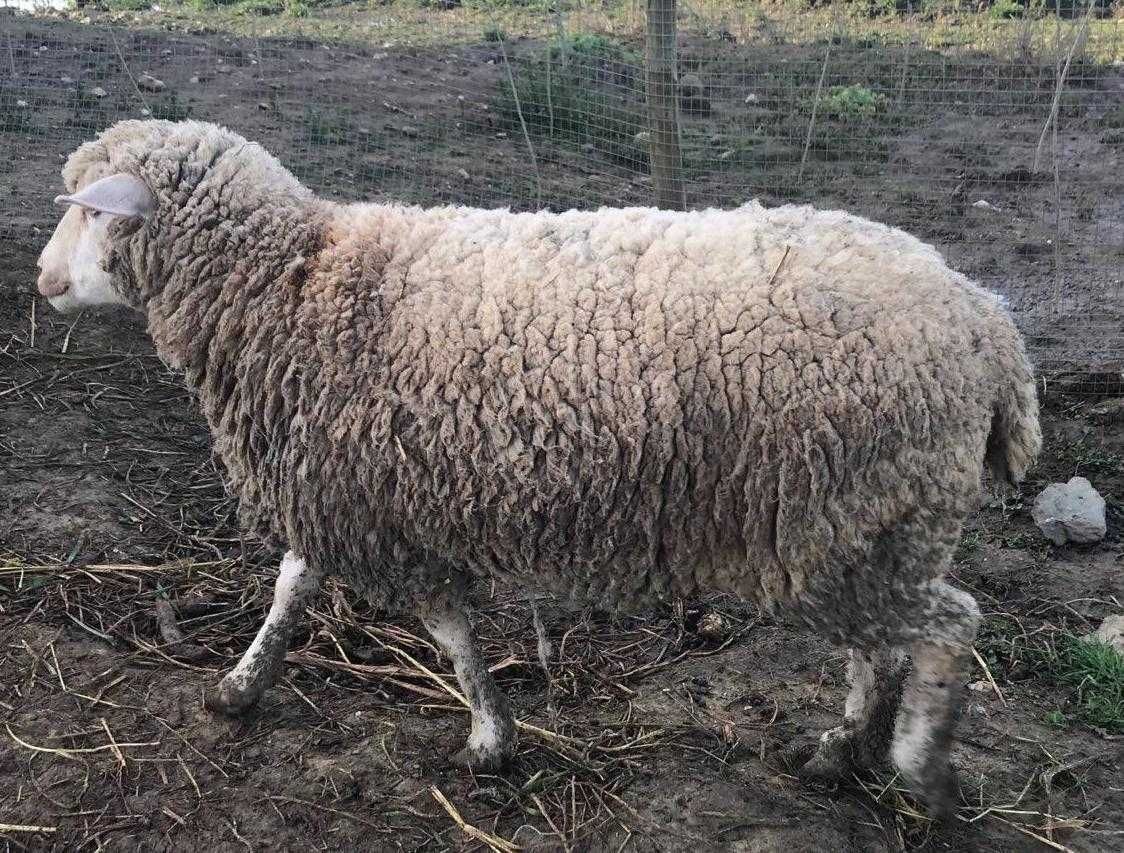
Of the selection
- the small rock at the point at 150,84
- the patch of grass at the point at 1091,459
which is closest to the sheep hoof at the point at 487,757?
the patch of grass at the point at 1091,459

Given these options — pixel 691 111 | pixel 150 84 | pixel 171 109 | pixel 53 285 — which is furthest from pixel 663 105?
pixel 150 84

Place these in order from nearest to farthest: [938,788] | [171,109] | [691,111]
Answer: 1. [938,788]
2. [171,109]
3. [691,111]

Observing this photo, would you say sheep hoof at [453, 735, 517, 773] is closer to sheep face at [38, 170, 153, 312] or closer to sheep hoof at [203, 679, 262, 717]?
sheep hoof at [203, 679, 262, 717]

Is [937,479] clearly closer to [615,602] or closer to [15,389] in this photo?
[615,602]

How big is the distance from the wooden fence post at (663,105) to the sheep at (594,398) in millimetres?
2963

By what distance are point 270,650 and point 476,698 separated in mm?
719

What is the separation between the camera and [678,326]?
258 centimetres

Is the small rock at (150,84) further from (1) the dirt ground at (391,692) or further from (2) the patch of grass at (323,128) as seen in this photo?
(1) the dirt ground at (391,692)

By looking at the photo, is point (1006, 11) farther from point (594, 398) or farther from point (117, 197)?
point (117, 197)

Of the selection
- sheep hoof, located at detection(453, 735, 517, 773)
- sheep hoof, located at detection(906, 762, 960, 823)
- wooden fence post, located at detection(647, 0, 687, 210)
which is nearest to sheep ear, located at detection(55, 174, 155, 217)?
sheep hoof, located at detection(453, 735, 517, 773)

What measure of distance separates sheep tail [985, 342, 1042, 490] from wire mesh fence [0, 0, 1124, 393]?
329cm

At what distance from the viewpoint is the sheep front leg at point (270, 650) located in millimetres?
3205

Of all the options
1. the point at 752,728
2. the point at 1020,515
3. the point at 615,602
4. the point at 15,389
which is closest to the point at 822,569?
the point at 615,602

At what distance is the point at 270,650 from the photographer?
10.8 feet
